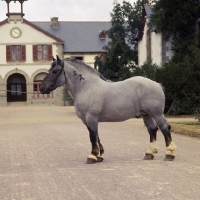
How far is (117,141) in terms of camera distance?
1282cm

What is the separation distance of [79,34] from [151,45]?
2509 centimetres

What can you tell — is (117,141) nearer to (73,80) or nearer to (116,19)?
(73,80)

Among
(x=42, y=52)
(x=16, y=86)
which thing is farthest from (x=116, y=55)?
(x=16, y=86)

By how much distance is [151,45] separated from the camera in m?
33.1

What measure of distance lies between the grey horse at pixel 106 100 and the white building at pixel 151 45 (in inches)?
851

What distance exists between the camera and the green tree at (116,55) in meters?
36.7

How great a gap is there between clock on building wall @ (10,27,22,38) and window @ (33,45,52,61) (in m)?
2.10

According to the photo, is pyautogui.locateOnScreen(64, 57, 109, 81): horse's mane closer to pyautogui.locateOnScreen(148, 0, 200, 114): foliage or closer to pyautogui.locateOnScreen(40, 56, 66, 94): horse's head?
pyautogui.locateOnScreen(40, 56, 66, 94): horse's head

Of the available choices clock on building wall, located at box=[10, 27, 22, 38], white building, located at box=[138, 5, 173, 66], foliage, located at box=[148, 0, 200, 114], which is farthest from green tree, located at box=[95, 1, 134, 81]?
clock on building wall, located at box=[10, 27, 22, 38]

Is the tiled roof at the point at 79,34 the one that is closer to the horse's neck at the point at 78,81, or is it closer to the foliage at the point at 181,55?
the foliage at the point at 181,55

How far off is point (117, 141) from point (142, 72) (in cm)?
1473

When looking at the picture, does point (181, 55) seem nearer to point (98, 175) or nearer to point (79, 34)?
point (98, 175)

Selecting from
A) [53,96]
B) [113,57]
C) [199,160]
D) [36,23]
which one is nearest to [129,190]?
[199,160]

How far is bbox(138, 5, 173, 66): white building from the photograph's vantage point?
30.2 metres
